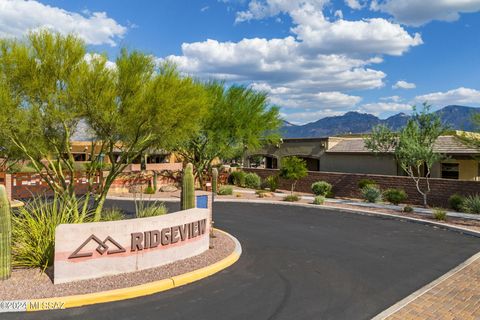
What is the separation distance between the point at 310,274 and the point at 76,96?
8361mm

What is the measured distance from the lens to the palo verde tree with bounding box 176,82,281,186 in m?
27.2

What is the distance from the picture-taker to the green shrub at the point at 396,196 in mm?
22156

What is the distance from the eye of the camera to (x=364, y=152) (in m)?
30.0

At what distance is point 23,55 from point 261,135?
70.3 feet

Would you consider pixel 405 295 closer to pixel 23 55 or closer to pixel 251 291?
pixel 251 291

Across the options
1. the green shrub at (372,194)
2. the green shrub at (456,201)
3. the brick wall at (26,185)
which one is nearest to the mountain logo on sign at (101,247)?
the brick wall at (26,185)

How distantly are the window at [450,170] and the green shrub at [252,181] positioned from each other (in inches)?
541

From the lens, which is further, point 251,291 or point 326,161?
point 326,161

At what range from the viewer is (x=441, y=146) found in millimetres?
25656

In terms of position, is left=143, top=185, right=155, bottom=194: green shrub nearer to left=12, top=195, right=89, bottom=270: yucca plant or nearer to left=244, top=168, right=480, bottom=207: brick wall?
left=244, top=168, right=480, bottom=207: brick wall

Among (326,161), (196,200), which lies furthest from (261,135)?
(196,200)

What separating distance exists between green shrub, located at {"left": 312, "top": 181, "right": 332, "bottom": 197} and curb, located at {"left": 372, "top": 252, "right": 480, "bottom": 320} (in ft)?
51.7

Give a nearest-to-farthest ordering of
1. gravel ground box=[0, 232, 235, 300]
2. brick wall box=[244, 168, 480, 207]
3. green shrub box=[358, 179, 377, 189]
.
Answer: gravel ground box=[0, 232, 235, 300] → brick wall box=[244, 168, 480, 207] → green shrub box=[358, 179, 377, 189]

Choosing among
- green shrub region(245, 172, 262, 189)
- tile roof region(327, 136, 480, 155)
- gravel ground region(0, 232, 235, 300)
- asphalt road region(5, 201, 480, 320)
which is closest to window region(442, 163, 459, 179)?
tile roof region(327, 136, 480, 155)
